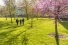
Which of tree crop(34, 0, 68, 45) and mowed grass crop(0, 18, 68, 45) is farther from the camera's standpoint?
tree crop(34, 0, 68, 45)

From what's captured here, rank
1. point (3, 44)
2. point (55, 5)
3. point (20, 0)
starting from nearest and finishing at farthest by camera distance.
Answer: point (3, 44) < point (55, 5) < point (20, 0)

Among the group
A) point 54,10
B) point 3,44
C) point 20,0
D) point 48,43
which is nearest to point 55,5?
point 54,10

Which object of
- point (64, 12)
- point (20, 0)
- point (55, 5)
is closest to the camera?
point (55, 5)

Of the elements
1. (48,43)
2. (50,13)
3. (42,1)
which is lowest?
(48,43)

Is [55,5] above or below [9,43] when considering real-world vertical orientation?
above

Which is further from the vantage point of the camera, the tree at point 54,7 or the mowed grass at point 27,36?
the tree at point 54,7

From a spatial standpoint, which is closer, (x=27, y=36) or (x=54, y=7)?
(x=54, y=7)

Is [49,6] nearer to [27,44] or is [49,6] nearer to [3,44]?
[27,44]

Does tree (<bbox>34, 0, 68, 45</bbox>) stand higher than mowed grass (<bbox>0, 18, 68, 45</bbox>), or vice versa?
tree (<bbox>34, 0, 68, 45</bbox>)

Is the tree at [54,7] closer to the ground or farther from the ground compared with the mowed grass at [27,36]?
farther from the ground

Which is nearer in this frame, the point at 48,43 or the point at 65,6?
the point at 48,43

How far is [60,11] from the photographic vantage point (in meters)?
22.1

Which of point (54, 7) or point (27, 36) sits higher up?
point (54, 7)

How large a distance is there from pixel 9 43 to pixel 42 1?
768 cm
